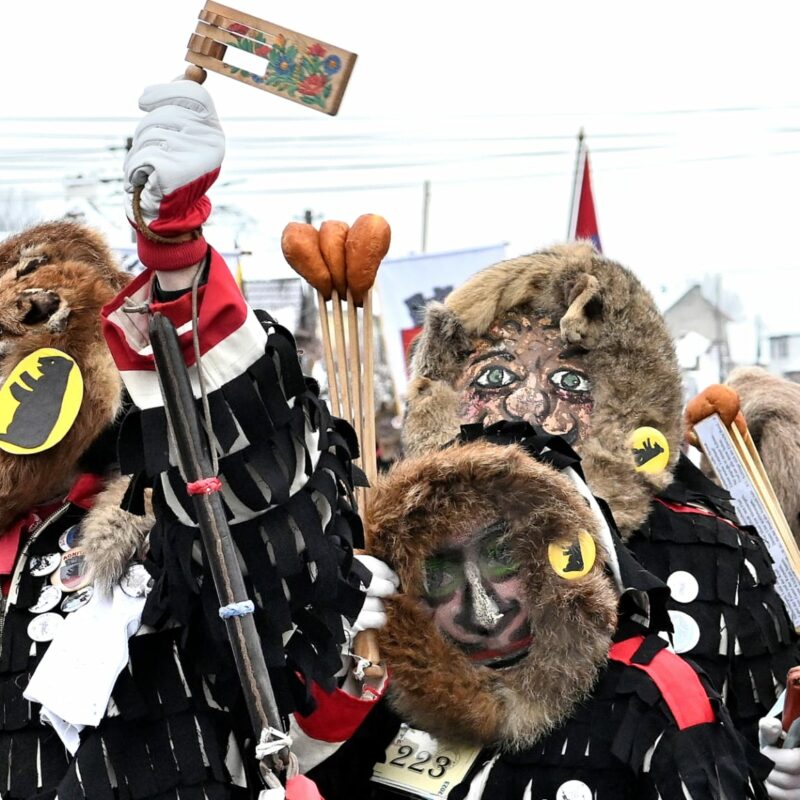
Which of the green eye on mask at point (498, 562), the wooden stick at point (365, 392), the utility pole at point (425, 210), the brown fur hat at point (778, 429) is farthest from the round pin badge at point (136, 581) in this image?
the utility pole at point (425, 210)

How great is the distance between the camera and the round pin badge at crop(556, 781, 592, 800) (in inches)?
99.7

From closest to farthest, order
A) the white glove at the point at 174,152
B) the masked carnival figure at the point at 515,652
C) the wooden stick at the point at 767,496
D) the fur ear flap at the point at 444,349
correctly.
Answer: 1. the white glove at the point at 174,152
2. the masked carnival figure at the point at 515,652
3. the fur ear flap at the point at 444,349
4. the wooden stick at the point at 767,496

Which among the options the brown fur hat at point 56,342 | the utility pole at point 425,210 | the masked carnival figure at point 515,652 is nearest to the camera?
the masked carnival figure at point 515,652

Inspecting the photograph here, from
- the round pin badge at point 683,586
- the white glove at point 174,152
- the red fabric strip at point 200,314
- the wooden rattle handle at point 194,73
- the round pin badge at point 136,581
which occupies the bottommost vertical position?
the round pin badge at point 683,586

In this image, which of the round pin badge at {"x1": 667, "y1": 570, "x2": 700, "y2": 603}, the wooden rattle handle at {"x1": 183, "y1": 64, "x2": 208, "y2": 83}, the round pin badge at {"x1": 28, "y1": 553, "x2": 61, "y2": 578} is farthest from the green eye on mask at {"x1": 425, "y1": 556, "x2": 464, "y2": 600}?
the wooden rattle handle at {"x1": 183, "y1": 64, "x2": 208, "y2": 83}

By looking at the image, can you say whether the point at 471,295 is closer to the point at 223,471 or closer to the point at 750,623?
the point at 750,623

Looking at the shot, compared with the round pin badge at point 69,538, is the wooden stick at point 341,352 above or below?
above

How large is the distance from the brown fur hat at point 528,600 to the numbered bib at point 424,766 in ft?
0.18

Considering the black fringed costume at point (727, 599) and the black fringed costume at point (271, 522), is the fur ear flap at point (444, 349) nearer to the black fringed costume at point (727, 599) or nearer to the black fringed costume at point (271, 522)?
the black fringed costume at point (727, 599)

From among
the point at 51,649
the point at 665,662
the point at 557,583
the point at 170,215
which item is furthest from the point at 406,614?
the point at 170,215

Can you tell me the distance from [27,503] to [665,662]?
1.43 metres

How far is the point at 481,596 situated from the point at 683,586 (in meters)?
0.95

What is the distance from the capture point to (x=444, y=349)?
12.4 feet

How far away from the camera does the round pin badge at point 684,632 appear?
10.9 ft
